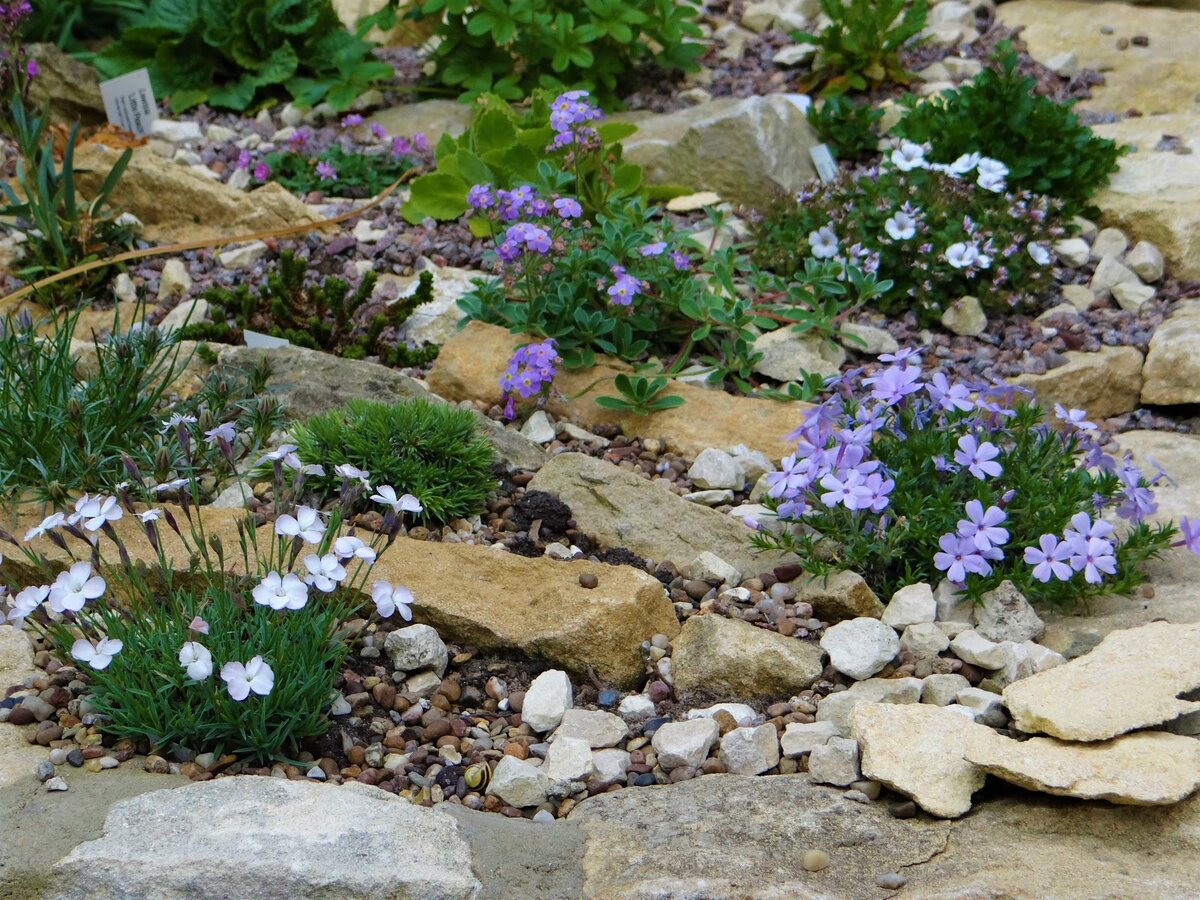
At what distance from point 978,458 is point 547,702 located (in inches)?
51.2

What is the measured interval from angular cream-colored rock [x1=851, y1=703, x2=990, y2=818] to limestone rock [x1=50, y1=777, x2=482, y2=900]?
873mm

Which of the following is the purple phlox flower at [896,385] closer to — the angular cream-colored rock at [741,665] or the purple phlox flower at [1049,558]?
the purple phlox flower at [1049,558]

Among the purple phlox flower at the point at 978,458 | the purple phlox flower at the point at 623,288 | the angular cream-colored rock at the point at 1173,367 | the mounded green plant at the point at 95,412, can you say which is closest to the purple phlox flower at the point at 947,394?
the purple phlox flower at the point at 978,458

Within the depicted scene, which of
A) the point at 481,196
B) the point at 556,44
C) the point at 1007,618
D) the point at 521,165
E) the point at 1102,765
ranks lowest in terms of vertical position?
the point at 1007,618

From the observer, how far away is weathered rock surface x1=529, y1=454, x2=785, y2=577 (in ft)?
12.1

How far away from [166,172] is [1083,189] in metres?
4.14

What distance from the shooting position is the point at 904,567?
3.46 m

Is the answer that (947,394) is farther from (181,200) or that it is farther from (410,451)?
(181,200)

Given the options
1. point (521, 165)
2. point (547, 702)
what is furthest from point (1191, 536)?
point (521, 165)

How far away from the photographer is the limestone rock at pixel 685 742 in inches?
111

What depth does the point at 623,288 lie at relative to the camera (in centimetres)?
438

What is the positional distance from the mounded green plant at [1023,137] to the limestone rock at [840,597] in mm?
2884

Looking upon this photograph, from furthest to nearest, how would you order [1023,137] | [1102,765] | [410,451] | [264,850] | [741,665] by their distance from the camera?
[1023,137] → [410,451] → [741,665] → [1102,765] → [264,850]

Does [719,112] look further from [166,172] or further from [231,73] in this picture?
[231,73]
